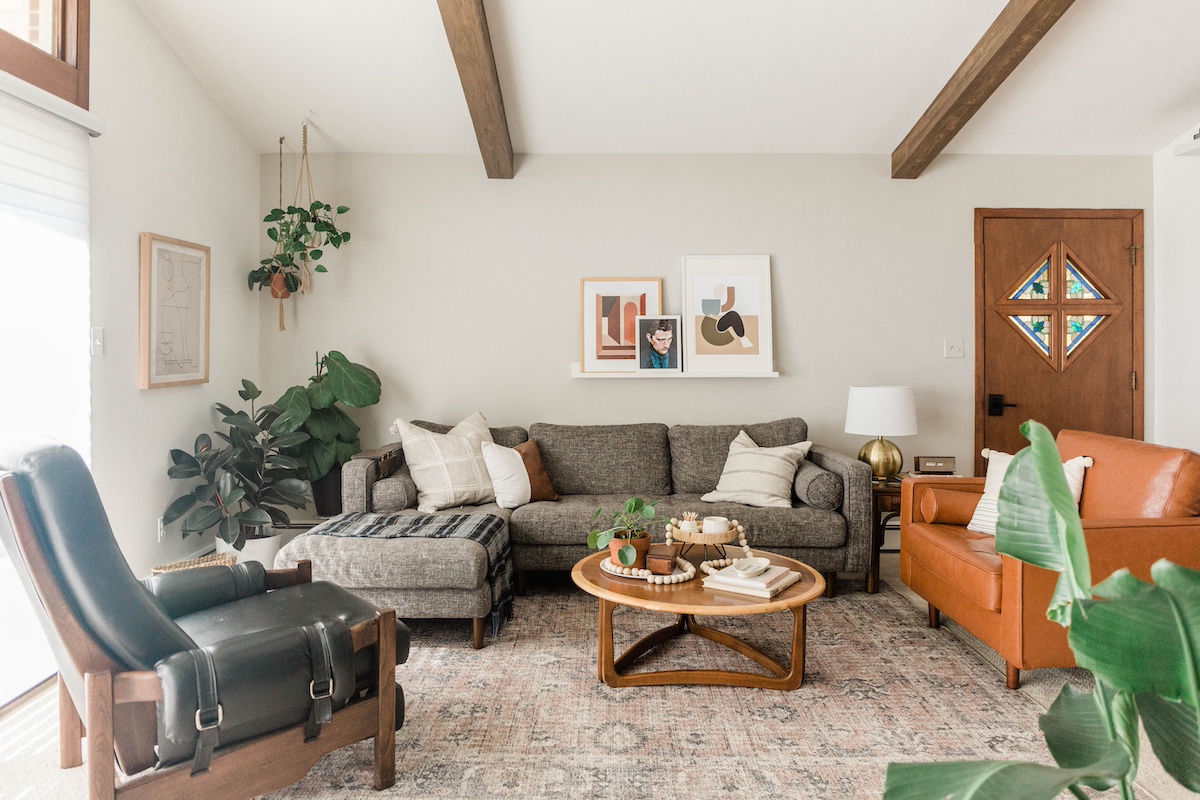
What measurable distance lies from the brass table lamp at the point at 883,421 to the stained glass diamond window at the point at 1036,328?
1.12 metres

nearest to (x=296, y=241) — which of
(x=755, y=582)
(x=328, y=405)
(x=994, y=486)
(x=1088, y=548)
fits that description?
(x=328, y=405)

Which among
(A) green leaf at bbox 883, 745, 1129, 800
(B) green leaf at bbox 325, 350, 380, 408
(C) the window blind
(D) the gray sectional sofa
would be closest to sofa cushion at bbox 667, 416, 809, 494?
(D) the gray sectional sofa

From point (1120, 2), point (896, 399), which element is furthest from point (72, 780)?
point (1120, 2)

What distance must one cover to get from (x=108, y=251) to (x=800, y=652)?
334cm

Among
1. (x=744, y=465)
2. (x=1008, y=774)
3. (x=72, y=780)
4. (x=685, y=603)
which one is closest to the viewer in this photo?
(x=1008, y=774)

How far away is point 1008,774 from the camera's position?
660 millimetres

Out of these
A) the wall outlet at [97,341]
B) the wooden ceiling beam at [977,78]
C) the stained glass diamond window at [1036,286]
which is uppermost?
the wooden ceiling beam at [977,78]

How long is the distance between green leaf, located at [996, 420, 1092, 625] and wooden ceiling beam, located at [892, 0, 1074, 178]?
320 centimetres

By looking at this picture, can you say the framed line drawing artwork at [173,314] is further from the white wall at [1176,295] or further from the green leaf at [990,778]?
the white wall at [1176,295]

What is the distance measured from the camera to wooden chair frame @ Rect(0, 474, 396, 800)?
1.56 metres

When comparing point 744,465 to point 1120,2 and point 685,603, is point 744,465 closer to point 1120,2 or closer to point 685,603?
point 685,603

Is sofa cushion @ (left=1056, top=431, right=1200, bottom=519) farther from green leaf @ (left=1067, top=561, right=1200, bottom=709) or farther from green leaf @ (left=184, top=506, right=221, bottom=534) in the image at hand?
green leaf @ (left=184, top=506, right=221, bottom=534)

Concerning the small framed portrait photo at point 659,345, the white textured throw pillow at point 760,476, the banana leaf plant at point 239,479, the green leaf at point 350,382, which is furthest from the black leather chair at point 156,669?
the small framed portrait photo at point 659,345

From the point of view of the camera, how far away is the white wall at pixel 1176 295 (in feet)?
14.3
